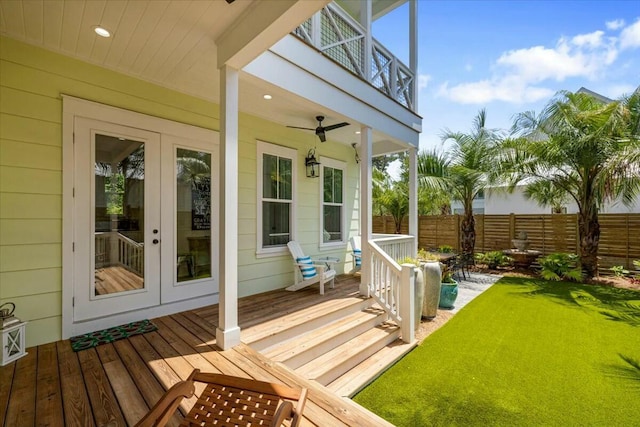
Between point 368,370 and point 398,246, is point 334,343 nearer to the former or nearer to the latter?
point 368,370

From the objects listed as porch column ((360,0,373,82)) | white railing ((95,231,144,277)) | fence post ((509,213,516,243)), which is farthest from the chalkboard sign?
fence post ((509,213,516,243))

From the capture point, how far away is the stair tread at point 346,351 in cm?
275

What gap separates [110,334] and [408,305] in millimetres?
3400

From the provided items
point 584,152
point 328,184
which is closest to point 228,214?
point 328,184

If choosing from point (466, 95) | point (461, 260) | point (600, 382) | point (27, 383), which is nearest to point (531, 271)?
point (461, 260)

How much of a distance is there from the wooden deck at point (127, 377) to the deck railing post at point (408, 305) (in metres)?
1.83

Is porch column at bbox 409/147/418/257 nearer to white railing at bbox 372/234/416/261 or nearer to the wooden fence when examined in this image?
white railing at bbox 372/234/416/261

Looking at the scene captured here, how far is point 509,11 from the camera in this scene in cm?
634

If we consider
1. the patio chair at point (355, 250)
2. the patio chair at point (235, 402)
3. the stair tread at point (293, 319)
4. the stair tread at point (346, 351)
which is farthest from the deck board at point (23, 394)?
the patio chair at point (355, 250)

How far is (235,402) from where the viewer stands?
1461mm

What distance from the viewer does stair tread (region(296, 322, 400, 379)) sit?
108 inches

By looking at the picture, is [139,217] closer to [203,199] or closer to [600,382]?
[203,199]

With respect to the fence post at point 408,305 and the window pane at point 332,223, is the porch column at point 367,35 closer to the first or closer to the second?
the window pane at point 332,223

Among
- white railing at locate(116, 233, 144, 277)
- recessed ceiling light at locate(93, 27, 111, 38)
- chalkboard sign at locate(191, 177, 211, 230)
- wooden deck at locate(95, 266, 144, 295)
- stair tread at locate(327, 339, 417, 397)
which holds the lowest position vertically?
stair tread at locate(327, 339, 417, 397)
